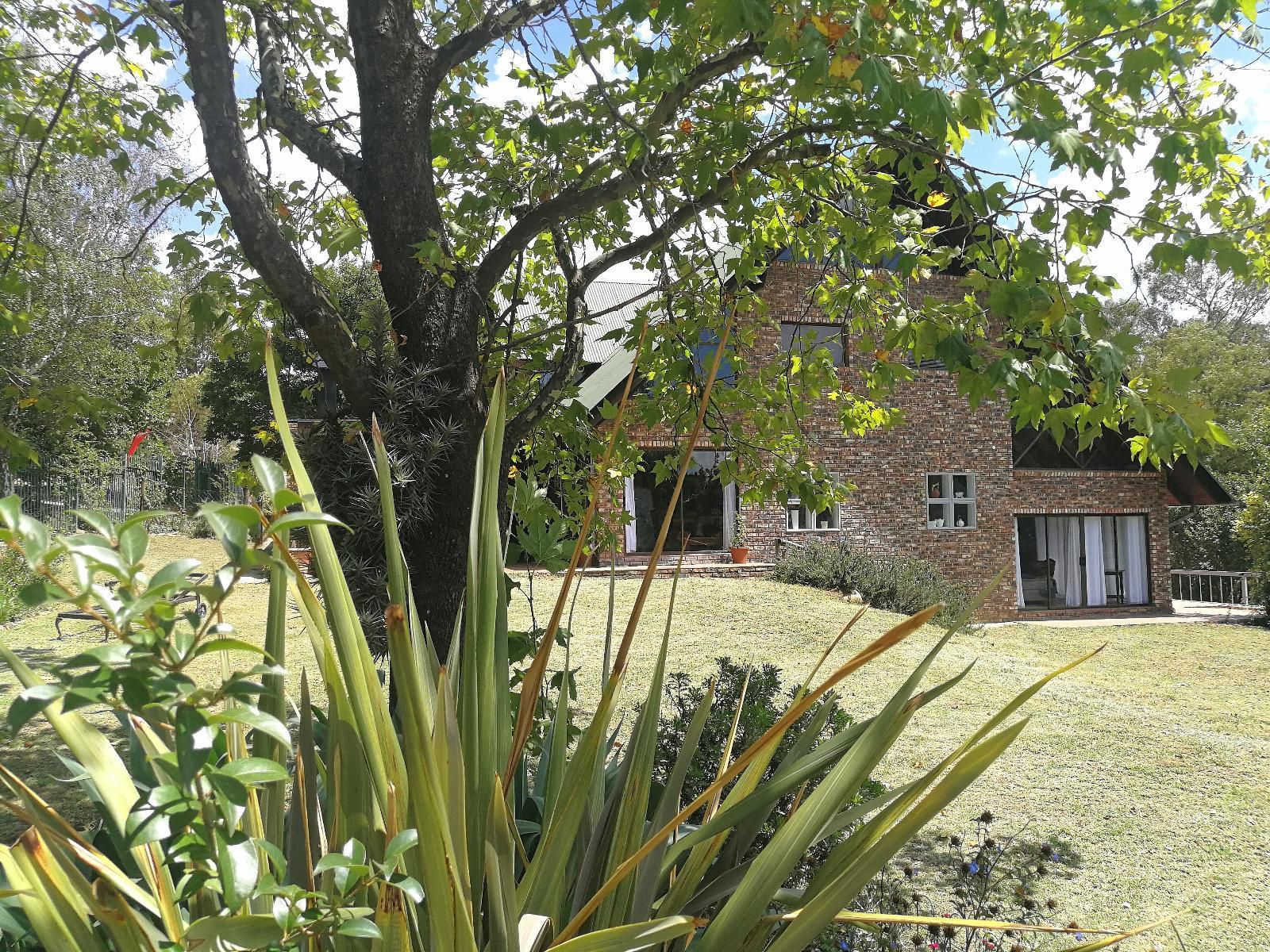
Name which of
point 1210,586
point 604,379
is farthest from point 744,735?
point 1210,586

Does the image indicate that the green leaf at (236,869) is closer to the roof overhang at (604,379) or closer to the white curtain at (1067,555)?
the roof overhang at (604,379)

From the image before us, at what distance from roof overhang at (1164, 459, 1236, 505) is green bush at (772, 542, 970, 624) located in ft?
18.3

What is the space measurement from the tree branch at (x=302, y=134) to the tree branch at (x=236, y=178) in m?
0.73

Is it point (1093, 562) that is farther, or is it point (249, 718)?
point (1093, 562)

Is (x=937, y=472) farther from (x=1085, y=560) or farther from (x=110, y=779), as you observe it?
(x=110, y=779)

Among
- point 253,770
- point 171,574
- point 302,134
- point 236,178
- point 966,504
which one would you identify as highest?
point 302,134

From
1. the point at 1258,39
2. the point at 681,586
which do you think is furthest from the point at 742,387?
the point at 681,586

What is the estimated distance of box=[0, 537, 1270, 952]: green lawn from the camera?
14.1 feet

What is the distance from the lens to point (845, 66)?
2467mm

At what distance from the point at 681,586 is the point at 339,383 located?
1040 cm

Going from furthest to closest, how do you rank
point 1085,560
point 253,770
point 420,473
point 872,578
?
point 1085,560
point 872,578
point 420,473
point 253,770

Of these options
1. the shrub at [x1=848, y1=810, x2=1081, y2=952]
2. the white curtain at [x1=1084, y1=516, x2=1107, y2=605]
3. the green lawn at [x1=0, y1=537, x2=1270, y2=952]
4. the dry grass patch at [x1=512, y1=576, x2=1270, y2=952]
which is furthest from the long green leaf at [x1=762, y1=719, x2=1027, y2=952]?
the white curtain at [x1=1084, y1=516, x2=1107, y2=605]

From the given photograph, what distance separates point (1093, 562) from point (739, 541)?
26.7 feet

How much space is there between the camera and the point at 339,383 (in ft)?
10.1
